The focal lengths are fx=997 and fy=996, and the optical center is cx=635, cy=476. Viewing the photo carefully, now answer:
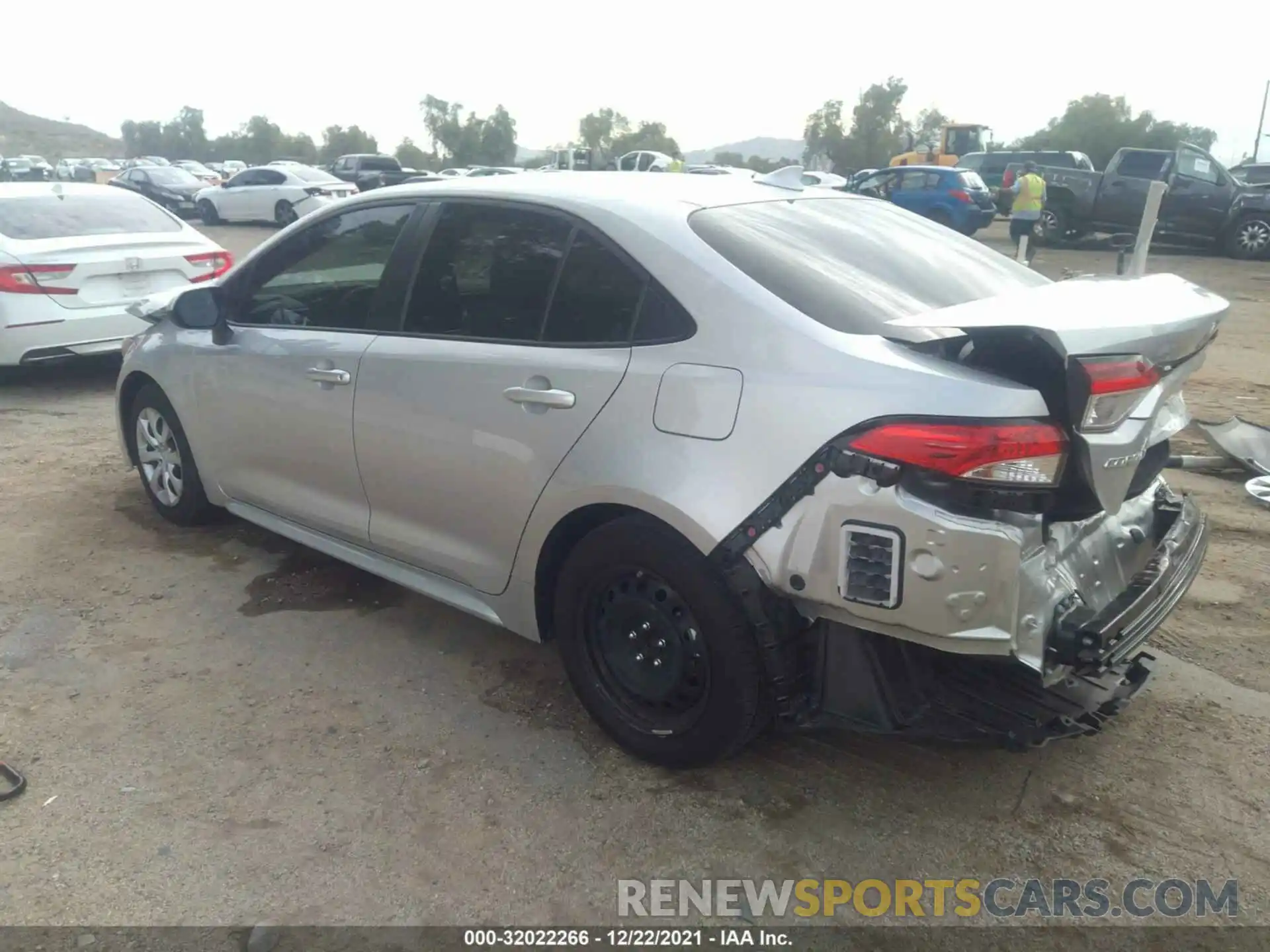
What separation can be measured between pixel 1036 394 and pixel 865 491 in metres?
0.45

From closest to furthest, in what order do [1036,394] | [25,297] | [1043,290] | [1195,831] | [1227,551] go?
[1036,394], [1195,831], [1043,290], [1227,551], [25,297]

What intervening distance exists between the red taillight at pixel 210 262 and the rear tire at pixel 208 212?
64.4 ft

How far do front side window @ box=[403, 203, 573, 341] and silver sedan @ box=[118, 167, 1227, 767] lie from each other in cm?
1

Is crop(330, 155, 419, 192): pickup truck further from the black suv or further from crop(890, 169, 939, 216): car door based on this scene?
the black suv

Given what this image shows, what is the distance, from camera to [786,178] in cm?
370

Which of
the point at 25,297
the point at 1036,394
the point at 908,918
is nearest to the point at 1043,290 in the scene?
the point at 1036,394

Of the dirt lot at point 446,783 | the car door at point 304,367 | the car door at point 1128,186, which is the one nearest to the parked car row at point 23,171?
the car door at point 1128,186

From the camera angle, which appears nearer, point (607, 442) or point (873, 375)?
point (873, 375)

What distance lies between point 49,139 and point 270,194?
114 metres

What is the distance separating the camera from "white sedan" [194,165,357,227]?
2398 cm

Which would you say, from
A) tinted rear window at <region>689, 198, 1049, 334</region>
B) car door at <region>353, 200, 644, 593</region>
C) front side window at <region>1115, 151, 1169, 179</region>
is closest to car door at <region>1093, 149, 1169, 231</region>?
front side window at <region>1115, 151, 1169, 179</region>

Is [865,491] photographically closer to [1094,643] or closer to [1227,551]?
[1094,643]

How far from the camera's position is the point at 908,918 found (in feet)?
8.01

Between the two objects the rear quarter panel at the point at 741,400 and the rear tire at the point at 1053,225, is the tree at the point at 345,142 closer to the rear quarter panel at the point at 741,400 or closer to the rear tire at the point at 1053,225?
the rear tire at the point at 1053,225
